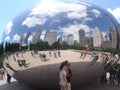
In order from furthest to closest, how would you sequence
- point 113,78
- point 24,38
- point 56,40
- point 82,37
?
point 113,78 → point 24,38 → point 82,37 → point 56,40

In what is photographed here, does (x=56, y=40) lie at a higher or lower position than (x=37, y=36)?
lower

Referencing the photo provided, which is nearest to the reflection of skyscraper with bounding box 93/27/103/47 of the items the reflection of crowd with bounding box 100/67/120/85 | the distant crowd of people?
the distant crowd of people

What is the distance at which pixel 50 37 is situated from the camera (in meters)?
10.4

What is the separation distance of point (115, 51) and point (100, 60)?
0.98 m

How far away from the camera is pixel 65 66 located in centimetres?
1030

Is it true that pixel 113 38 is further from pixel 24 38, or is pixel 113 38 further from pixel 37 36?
pixel 24 38

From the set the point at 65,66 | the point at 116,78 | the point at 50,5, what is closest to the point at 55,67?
the point at 65,66

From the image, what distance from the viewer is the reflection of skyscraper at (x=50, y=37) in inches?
409

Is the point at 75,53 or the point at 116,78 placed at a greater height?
the point at 75,53

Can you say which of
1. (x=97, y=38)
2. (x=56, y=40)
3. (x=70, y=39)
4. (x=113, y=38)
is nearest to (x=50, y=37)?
(x=56, y=40)

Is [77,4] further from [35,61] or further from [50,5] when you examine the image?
[35,61]

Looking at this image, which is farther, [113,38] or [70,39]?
[113,38]

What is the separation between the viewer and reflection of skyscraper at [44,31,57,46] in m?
10.4

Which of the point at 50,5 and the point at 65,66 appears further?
the point at 50,5
